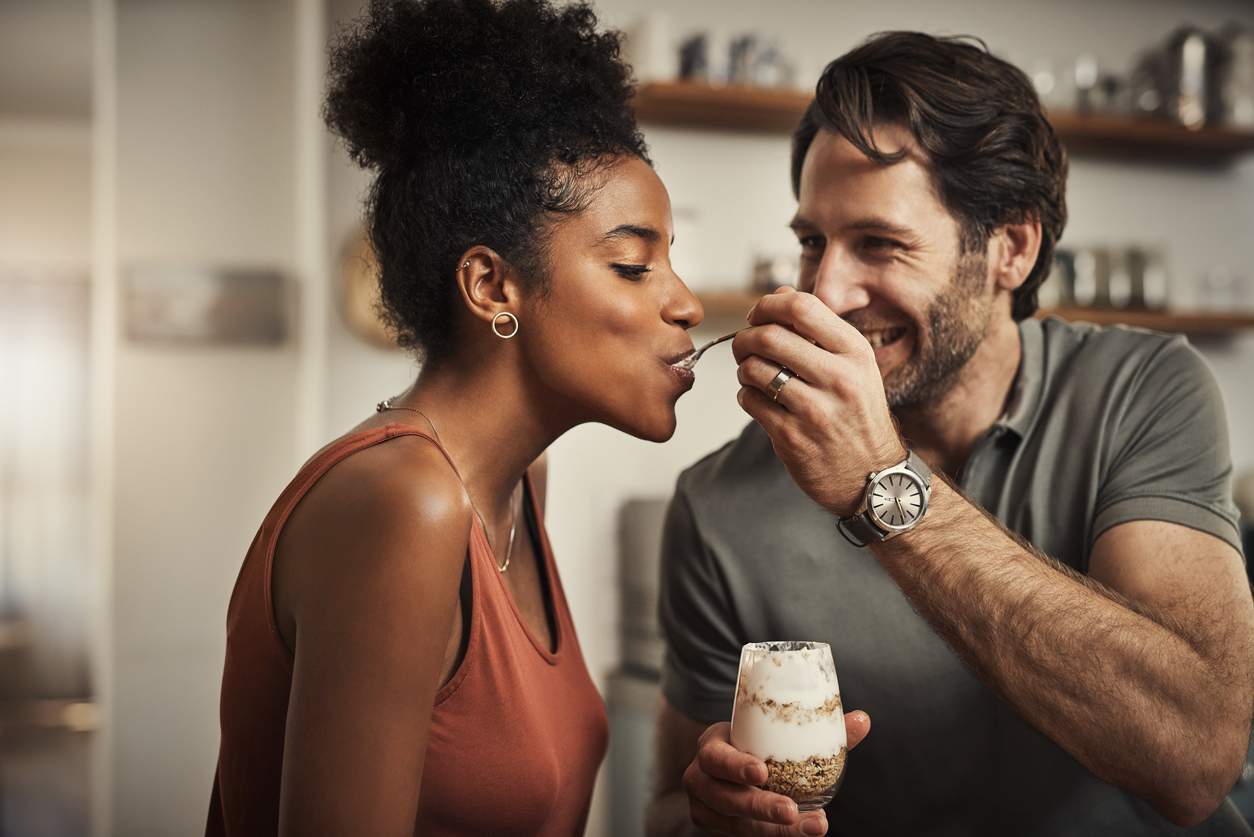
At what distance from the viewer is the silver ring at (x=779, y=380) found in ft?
3.92

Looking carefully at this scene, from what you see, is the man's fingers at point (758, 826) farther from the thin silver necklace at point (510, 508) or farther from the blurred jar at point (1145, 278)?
the blurred jar at point (1145, 278)

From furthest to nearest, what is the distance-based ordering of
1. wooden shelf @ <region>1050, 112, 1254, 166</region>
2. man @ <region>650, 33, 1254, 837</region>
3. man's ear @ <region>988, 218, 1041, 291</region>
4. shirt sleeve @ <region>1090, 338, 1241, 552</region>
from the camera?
wooden shelf @ <region>1050, 112, 1254, 166</region> < man's ear @ <region>988, 218, 1041, 291</region> < shirt sleeve @ <region>1090, 338, 1241, 552</region> < man @ <region>650, 33, 1254, 837</region>

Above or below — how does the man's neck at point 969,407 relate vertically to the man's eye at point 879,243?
below

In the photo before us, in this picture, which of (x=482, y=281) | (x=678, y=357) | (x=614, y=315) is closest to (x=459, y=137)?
(x=482, y=281)

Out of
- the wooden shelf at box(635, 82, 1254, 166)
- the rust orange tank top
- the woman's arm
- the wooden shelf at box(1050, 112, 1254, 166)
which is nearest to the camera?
the woman's arm

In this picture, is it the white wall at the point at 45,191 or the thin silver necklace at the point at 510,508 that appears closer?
the thin silver necklace at the point at 510,508

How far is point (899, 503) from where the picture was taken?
3.81ft

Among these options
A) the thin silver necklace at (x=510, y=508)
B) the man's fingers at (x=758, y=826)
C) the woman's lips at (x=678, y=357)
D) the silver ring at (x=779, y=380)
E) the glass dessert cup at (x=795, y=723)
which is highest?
the woman's lips at (x=678, y=357)

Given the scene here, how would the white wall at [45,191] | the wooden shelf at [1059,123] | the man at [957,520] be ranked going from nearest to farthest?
the man at [957,520] < the white wall at [45,191] < the wooden shelf at [1059,123]

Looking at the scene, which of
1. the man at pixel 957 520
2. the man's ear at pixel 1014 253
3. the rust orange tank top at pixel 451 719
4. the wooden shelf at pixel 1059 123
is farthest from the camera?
the wooden shelf at pixel 1059 123

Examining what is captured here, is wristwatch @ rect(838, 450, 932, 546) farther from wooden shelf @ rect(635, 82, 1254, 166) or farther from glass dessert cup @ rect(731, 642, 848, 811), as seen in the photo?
wooden shelf @ rect(635, 82, 1254, 166)

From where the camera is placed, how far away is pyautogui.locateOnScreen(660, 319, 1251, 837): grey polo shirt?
137cm

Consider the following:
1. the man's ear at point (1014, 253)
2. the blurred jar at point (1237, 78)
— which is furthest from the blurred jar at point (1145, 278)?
the man's ear at point (1014, 253)

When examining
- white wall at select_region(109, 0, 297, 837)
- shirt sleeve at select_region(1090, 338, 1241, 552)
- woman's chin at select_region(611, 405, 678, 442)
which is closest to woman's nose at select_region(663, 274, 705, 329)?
woman's chin at select_region(611, 405, 678, 442)
